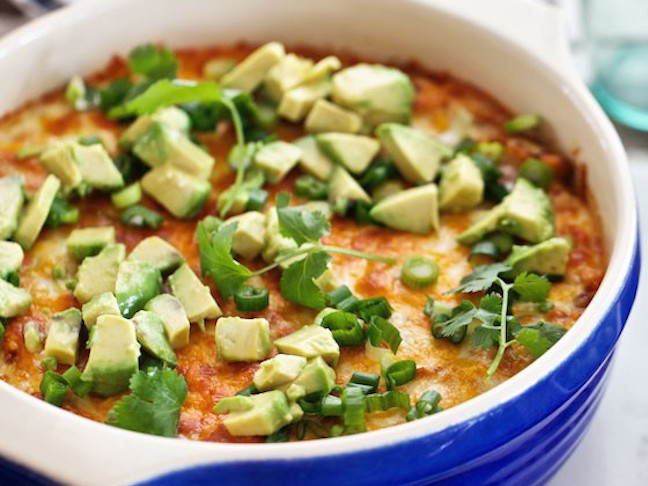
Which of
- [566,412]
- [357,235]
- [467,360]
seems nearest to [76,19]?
[357,235]

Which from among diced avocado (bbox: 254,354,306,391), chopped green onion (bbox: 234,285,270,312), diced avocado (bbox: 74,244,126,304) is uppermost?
diced avocado (bbox: 74,244,126,304)

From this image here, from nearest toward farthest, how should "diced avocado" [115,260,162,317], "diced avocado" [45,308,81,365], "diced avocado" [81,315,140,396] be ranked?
"diced avocado" [81,315,140,396] → "diced avocado" [45,308,81,365] → "diced avocado" [115,260,162,317]

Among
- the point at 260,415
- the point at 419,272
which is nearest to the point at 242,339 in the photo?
the point at 260,415

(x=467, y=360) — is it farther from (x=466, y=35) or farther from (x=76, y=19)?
(x=76, y=19)

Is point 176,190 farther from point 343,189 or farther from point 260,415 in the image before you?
point 260,415

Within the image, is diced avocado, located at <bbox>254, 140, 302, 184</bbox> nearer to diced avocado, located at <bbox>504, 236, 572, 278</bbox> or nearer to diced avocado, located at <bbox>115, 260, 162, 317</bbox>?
diced avocado, located at <bbox>115, 260, 162, 317</bbox>

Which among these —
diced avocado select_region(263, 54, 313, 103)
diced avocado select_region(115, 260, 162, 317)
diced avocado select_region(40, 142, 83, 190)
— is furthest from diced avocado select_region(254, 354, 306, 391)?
diced avocado select_region(263, 54, 313, 103)

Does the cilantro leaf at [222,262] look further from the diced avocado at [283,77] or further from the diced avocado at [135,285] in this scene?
the diced avocado at [283,77]
